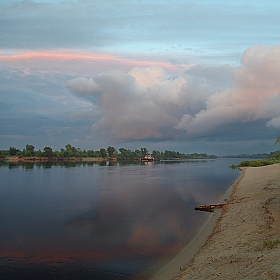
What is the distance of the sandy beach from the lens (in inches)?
448

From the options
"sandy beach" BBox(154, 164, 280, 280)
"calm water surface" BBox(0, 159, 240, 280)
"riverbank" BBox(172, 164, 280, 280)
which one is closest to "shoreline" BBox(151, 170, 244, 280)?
"sandy beach" BBox(154, 164, 280, 280)

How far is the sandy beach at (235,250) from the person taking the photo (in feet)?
37.3

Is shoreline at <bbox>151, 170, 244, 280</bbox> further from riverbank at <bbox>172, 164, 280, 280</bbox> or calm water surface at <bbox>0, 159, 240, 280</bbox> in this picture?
calm water surface at <bbox>0, 159, 240, 280</bbox>

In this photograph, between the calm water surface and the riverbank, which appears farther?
the calm water surface

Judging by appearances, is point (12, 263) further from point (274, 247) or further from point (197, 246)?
point (274, 247)

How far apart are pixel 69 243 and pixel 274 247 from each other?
12.0m

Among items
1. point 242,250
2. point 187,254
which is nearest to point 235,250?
point 242,250

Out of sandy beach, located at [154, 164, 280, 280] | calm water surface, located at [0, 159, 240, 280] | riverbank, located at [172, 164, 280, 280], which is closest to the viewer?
riverbank, located at [172, 164, 280, 280]

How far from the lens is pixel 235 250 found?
14070 millimetres

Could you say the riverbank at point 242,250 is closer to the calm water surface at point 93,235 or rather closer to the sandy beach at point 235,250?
the sandy beach at point 235,250

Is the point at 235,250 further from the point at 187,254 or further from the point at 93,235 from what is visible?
the point at 93,235

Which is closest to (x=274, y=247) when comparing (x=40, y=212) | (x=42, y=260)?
(x=42, y=260)

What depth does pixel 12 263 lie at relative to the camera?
15891 millimetres

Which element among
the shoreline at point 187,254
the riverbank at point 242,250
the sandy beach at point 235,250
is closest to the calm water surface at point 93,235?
the shoreline at point 187,254
